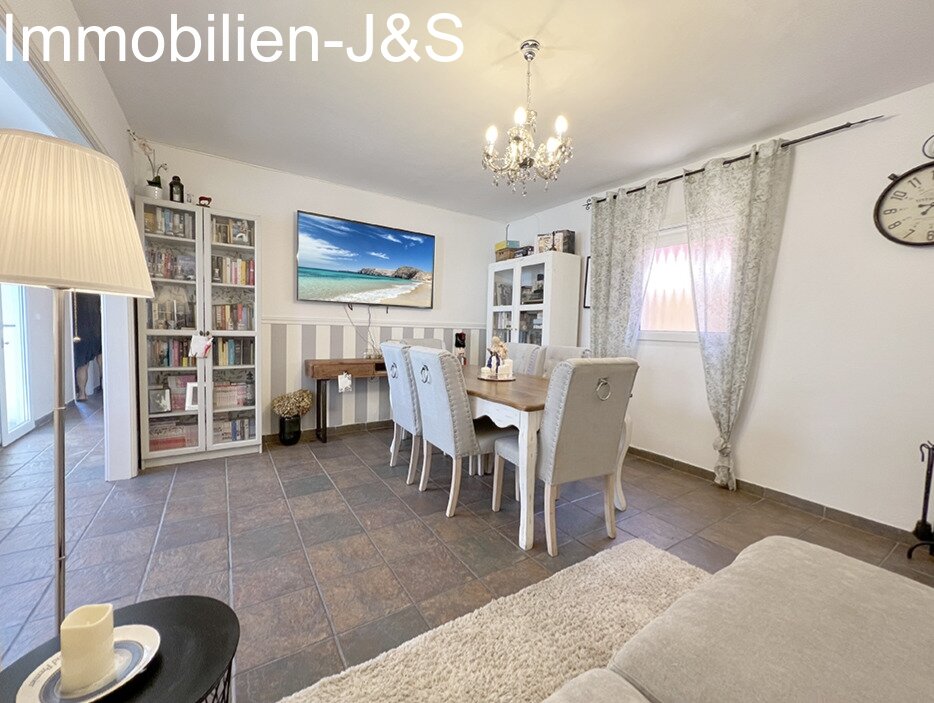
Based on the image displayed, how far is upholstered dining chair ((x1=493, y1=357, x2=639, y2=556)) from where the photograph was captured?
1645mm

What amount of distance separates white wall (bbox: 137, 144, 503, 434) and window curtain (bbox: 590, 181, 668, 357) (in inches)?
62.4

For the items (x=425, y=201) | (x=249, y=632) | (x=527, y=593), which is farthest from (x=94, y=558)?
(x=425, y=201)

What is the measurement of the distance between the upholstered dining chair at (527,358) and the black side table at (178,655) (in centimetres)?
245

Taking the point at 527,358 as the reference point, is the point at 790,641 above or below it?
below

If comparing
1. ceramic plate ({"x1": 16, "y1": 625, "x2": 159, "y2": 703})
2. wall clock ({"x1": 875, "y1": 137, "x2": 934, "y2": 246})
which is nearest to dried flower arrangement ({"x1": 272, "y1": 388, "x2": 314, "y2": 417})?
ceramic plate ({"x1": 16, "y1": 625, "x2": 159, "y2": 703})

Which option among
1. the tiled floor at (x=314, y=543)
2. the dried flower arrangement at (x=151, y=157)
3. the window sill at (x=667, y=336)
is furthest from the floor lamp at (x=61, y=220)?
the window sill at (x=667, y=336)

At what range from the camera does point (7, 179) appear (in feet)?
2.12

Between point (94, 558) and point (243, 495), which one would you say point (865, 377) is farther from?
point (94, 558)

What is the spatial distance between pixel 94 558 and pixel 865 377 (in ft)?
13.5

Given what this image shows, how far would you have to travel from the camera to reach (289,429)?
3.29 meters

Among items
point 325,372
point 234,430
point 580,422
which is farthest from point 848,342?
point 234,430

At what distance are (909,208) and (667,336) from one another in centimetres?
144

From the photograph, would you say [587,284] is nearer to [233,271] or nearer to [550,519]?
[550,519]

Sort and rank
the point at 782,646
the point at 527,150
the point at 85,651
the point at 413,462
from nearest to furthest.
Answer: the point at 85,651, the point at 782,646, the point at 527,150, the point at 413,462
